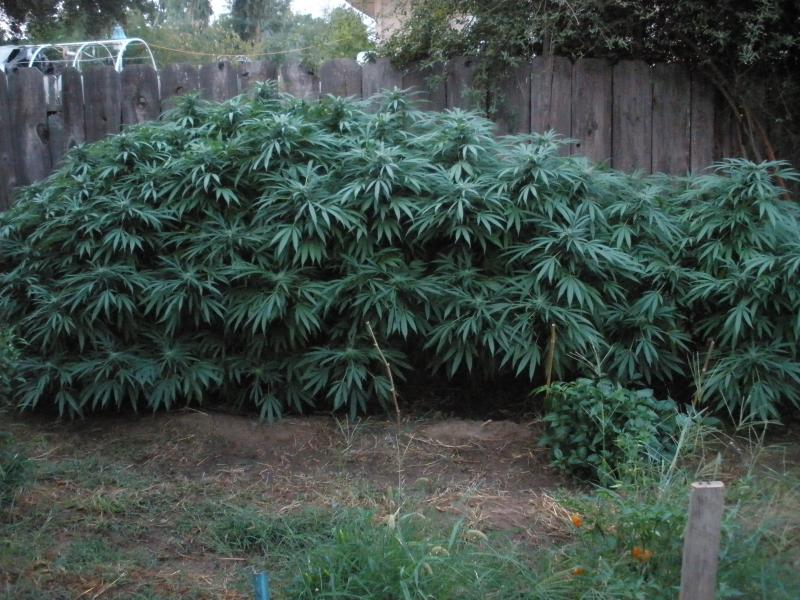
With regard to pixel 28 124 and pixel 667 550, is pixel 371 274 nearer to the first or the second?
pixel 667 550

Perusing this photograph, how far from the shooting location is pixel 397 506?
434cm

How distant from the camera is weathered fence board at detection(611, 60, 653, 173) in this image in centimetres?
761

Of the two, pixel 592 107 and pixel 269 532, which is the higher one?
pixel 592 107

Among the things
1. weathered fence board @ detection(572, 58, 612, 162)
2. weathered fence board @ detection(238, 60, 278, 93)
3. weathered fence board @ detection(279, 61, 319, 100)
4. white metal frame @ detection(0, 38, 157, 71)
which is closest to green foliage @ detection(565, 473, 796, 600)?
weathered fence board @ detection(572, 58, 612, 162)

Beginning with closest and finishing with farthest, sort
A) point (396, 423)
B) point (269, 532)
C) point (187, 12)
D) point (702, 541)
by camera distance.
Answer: point (702, 541) → point (269, 532) → point (396, 423) → point (187, 12)

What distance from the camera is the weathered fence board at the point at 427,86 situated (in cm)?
752

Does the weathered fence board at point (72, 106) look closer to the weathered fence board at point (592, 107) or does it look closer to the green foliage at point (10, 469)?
the green foliage at point (10, 469)

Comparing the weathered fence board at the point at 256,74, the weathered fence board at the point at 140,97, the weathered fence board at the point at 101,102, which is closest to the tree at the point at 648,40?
the weathered fence board at the point at 256,74

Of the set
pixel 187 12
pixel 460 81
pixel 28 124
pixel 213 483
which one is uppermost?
pixel 187 12

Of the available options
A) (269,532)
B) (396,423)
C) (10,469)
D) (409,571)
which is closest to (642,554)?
(409,571)

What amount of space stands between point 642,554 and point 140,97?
19.3ft

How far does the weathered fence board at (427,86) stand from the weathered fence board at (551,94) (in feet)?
2.59

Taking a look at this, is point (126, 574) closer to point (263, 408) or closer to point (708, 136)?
point (263, 408)

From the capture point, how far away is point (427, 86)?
7539 millimetres
